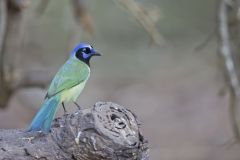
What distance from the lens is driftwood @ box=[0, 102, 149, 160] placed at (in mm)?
3434

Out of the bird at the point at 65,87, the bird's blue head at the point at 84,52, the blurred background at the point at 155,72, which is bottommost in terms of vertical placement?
the bird at the point at 65,87

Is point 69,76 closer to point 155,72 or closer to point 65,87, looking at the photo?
point 65,87

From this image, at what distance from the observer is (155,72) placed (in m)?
13.3

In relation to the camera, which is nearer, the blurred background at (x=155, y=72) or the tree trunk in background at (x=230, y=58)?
the tree trunk in background at (x=230, y=58)

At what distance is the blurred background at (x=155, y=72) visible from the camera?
393 inches

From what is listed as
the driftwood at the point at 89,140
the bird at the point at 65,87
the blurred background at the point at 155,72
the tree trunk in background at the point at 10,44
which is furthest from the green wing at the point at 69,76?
the blurred background at the point at 155,72

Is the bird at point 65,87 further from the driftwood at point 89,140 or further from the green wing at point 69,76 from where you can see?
the driftwood at point 89,140

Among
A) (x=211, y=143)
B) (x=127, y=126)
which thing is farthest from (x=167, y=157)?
(x=127, y=126)

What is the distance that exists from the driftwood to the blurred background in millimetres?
4543

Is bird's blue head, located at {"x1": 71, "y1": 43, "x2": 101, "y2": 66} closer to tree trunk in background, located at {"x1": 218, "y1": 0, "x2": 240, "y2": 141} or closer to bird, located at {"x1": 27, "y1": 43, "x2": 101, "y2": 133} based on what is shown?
bird, located at {"x1": 27, "y1": 43, "x2": 101, "y2": 133}

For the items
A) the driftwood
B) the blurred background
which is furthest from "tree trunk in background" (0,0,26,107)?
the driftwood

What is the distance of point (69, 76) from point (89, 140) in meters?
0.93

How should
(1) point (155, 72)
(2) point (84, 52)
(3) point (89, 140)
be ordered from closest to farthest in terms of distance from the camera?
(3) point (89, 140) → (2) point (84, 52) → (1) point (155, 72)

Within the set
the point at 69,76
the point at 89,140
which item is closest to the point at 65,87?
the point at 69,76
